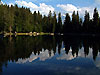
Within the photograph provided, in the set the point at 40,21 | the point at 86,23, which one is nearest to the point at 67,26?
the point at 86,23

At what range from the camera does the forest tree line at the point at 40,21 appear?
8000 centimetres

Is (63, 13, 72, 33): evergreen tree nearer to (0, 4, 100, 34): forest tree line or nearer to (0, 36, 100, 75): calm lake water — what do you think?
Answer: (0, 4, 100, 34): forest tree line

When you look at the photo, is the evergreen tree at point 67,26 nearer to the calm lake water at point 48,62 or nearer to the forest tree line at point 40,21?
the forest tree line at point 40,21

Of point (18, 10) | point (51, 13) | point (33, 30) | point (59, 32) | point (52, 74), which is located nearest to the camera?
point (52, 74)

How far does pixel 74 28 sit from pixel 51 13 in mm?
35698

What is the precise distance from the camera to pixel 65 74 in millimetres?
10141

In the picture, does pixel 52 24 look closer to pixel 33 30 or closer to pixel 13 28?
pixel 33 30

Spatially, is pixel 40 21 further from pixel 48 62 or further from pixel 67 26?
pixel 48 62

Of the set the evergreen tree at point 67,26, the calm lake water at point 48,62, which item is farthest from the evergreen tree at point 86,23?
the calm lake water at point 48,62

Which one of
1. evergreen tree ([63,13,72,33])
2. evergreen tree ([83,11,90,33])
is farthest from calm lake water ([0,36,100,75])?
evergreen tree ([63,13,72,33])

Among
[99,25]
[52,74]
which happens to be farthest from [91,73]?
[99,25]

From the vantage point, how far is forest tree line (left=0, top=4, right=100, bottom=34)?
3150 inches

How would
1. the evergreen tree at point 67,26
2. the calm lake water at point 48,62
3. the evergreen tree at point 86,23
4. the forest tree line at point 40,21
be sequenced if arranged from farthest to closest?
the evergreen tree at point 67,26
the evergreen tree at point 86,23
the forest tree line at point 40,21
the calm lake water at point 48,62

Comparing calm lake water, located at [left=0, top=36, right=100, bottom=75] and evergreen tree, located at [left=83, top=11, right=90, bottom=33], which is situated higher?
evergreen tree, located at [left=83, top=11, right=90, bottom=33]
